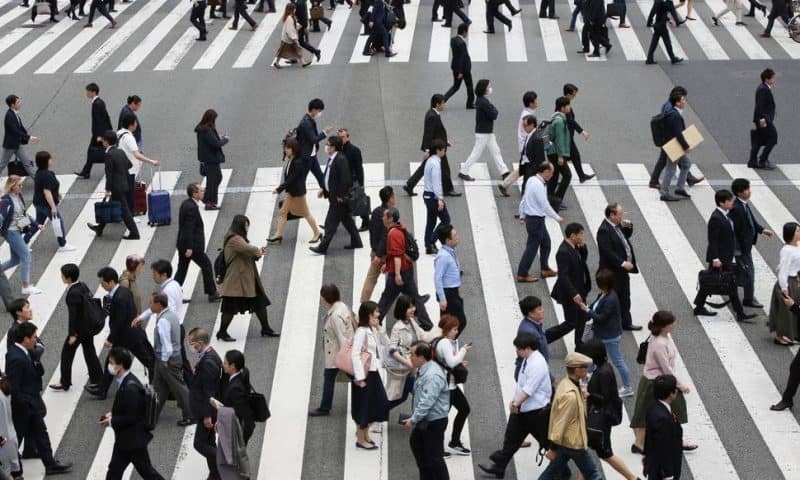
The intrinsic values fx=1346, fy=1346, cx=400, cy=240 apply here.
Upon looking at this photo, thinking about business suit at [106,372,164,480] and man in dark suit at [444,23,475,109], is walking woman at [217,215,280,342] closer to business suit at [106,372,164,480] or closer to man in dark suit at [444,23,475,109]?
business suit at [106,372,164,480]

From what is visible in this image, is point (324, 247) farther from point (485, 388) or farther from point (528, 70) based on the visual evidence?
point (528, 70)

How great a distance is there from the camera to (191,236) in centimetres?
1692

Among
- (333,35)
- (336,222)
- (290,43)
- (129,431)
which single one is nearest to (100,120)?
(336,222)

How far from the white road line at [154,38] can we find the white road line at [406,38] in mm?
5662

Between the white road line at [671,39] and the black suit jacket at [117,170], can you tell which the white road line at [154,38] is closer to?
the black suit jacket at [117,170]

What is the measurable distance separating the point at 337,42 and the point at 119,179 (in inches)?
503

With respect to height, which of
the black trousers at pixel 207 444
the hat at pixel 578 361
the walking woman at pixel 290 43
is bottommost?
the walking woman at pixel 290 43

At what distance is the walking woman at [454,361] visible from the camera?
12.8m

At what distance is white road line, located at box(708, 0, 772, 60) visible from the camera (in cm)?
2966

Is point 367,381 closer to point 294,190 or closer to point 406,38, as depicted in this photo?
point 294,190

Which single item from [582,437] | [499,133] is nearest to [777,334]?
[582,437]

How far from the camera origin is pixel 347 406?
14.8 meters

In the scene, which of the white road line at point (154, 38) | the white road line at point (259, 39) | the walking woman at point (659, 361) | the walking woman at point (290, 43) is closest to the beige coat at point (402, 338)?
the walking woman at point (659, 361)

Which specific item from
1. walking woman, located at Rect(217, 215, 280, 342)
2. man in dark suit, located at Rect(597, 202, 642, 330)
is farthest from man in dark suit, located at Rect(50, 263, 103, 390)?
man in dark suit, located at Rect(597, 202, 642, 330)
